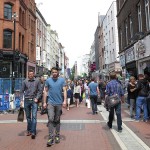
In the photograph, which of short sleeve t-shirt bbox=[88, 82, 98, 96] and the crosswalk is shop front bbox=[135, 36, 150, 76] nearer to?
short sleeve t-shirt bbox=[88, 82, 98, 96]

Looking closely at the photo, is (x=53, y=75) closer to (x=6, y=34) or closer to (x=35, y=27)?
(x=6, y=34)

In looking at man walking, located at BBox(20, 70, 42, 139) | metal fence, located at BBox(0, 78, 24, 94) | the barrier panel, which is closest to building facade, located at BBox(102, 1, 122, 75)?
metal fence, located at BBox(0, 78, 24, 94)

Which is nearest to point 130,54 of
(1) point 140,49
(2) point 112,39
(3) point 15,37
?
(1) point 140,49

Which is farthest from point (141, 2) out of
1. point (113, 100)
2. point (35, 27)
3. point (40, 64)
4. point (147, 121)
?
point (40, 64)

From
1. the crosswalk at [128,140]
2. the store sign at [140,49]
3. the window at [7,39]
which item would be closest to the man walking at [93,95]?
the crosswalk at [128,140]

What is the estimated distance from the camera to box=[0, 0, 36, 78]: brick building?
32.9 meters

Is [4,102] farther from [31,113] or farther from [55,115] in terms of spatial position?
[55,115]

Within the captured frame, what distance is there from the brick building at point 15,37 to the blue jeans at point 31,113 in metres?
21.0

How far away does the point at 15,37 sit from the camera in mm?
34031

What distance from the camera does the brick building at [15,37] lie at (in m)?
32.9

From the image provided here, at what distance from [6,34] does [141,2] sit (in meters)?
19.7

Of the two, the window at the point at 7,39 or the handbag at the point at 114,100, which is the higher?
the window at the point at 7,39

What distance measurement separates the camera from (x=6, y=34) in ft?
111

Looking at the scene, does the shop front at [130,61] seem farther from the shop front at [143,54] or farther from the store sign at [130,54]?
the shop front at [143,54]
